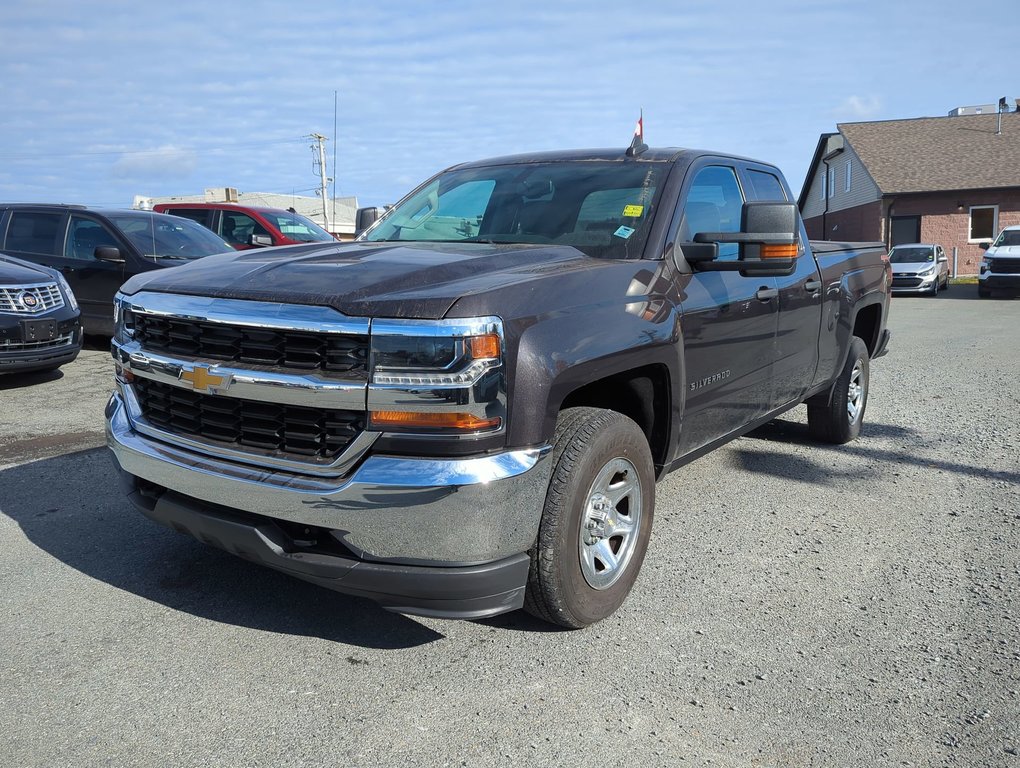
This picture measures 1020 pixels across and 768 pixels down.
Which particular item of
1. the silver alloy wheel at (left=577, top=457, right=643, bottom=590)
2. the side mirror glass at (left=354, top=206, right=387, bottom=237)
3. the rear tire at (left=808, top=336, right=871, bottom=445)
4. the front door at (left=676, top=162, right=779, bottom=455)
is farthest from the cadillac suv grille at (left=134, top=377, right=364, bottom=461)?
the rear tire at (left=808, top=336, right=871, bottom=445)

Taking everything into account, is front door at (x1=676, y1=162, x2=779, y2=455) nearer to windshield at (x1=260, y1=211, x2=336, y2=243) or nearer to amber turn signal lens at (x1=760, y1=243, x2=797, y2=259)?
amber turn signal lens at (x1=760, y1=243, x2=797, y2=259)

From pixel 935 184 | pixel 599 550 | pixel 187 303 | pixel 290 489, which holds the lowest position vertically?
pixel 599 550

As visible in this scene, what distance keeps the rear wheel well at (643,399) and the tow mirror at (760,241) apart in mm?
561

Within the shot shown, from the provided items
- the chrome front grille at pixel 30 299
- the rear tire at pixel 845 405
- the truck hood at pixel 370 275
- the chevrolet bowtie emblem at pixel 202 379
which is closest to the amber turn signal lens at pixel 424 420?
the truck hood at pixel 370 275

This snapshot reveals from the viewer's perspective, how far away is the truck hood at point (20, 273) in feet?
25.1

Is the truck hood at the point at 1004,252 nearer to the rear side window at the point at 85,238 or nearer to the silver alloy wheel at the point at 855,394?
the silver alloy wheel at the point at 855,394

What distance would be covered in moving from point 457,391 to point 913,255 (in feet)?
82.1

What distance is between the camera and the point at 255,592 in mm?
3461

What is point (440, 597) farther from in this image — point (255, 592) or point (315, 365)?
point (255, 592)

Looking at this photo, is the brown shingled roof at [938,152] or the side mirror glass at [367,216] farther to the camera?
the brown shingled roof at [938,152]

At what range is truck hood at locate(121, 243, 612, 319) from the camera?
261 centimetres

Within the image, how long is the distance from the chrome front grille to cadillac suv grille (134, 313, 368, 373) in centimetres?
542

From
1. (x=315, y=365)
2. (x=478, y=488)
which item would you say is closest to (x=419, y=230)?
(x=315, y=365)

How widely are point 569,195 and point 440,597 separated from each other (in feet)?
6.93
